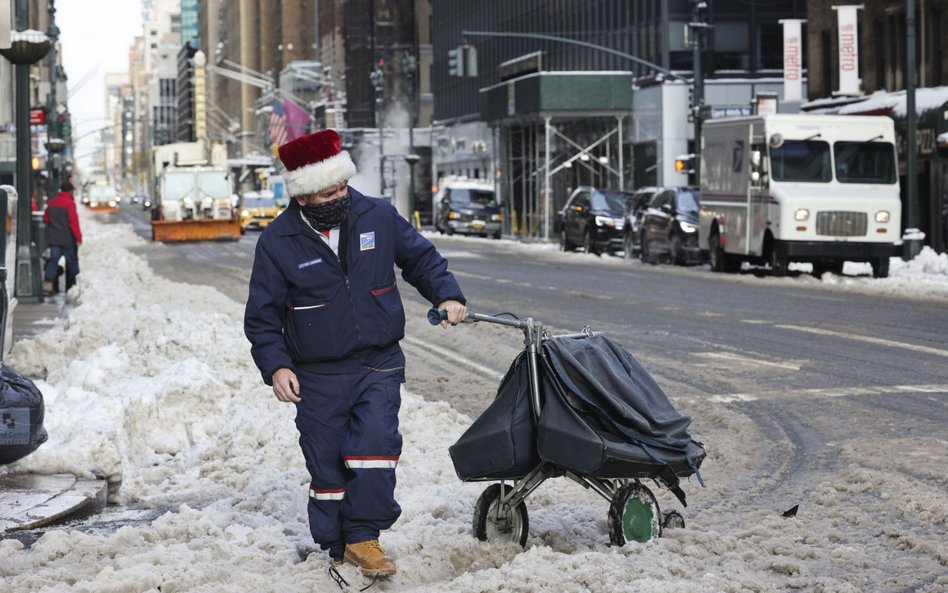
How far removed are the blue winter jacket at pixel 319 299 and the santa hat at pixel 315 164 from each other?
5.5 inches

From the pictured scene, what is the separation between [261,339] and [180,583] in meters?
0.98

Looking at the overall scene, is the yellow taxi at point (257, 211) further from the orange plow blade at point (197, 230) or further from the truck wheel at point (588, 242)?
the truck wheel at point (588, 242)

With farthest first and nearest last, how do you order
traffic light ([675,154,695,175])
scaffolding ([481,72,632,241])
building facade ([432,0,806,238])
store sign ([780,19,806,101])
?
scaffolding ([481,72,632,241])
building facade ([432,0,806,238])
traffic light ([675,154,695,175])
store sign ([780,19,806,101])

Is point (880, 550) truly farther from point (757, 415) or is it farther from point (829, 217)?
point (829, 217)

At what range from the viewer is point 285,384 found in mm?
6418

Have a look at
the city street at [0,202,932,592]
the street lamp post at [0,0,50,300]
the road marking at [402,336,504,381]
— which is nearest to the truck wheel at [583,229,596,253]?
the street lamp post at [0,0,50,300]

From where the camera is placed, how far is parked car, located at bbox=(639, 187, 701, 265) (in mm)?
36344

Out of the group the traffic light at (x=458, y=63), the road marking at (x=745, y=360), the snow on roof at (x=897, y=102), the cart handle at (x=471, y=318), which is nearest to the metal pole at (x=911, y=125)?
the snow on roof at (x=897, y=102)

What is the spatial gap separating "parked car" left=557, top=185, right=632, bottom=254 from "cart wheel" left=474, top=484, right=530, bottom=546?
35.6m

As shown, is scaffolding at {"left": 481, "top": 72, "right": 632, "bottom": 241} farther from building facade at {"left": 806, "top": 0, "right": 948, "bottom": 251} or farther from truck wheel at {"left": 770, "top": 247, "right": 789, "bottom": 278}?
truck wheel at {"left": 770, "top": 247, "right": 789, "bottom": 278}

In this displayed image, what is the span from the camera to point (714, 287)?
89.1 ft

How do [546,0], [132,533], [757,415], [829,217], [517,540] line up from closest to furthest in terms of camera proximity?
[517,540] → [132,533] → [757,415] → [829,217] → [546,0]

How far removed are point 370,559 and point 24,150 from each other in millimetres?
20211

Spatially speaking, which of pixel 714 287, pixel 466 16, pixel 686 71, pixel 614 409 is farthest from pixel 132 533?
pixel 466 16
